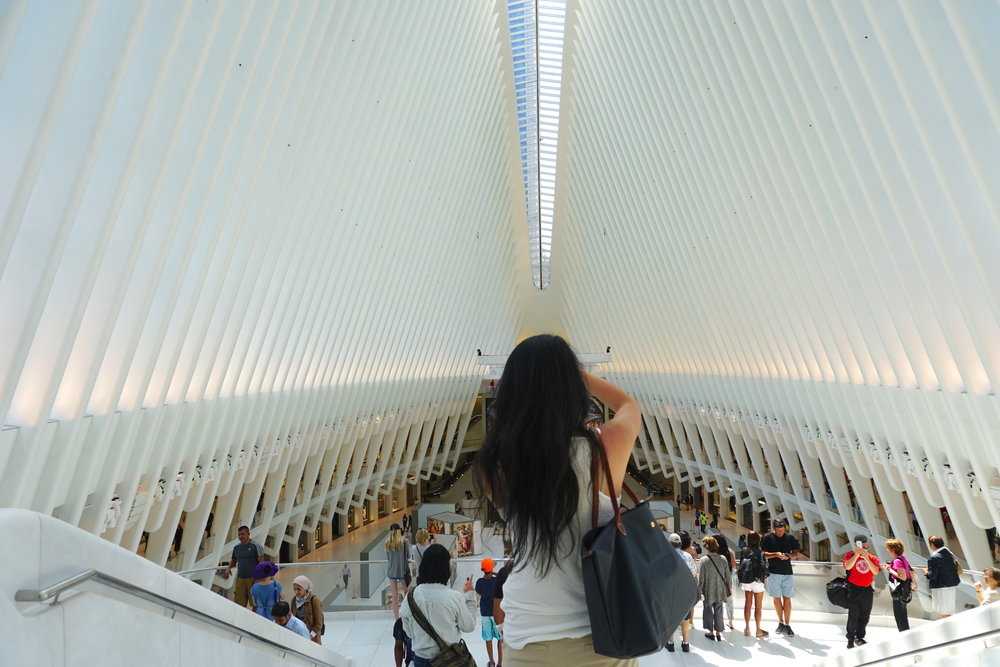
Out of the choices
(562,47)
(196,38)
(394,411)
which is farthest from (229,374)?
(562,47)

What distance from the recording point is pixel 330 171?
34.8ft

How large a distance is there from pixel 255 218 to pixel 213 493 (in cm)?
527

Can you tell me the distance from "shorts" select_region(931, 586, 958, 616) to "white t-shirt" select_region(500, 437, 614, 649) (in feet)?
20.2

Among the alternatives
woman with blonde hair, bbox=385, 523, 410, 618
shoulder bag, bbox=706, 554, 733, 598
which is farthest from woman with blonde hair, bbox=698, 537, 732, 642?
woman with blonde hair, bbox=385, 523, 410, 618

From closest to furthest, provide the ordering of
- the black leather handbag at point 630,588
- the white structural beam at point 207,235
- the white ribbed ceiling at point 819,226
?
the black leather handbag at point 630,588 → the white structural beam at point 207,235 → the white ribbed ceiling at point 819,226

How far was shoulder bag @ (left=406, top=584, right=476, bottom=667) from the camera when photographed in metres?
3.89

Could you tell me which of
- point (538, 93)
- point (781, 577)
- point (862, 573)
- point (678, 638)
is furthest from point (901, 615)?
point (538, 93)

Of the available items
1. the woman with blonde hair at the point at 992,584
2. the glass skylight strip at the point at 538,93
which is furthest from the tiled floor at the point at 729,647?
the glass skylight strip at the point at 538,93

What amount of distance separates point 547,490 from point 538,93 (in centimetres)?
2390

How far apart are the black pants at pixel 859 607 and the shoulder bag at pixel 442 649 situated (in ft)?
14.0

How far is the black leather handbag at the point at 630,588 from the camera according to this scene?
156 cm

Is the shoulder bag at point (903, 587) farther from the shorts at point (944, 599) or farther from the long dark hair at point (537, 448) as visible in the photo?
the long dark hair at point (537, 448)

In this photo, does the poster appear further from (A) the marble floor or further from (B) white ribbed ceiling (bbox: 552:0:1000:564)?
(A) the marble floor

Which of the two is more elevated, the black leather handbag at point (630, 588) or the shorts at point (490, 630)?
the black leather handbag at point (630, 588)
